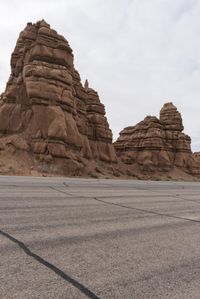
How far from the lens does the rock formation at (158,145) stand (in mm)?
68894

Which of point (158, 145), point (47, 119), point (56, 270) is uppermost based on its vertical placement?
point (158, 145)

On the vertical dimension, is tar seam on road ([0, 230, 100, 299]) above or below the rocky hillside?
below

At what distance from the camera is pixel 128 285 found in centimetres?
359

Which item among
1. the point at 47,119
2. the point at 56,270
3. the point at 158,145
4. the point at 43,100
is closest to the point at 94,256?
the point at 56,270

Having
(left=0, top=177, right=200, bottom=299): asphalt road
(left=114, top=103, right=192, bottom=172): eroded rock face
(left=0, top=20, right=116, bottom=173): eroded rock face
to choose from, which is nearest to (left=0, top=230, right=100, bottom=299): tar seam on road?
(left=0, top=177, right=200, bottom=299): asphalt road

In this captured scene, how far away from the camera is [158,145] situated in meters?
69.4

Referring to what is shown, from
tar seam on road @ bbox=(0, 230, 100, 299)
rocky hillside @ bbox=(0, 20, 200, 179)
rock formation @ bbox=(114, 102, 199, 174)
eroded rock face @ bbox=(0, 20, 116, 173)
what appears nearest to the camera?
tar seam on road @ bbox=(0, 230, 100, 299)

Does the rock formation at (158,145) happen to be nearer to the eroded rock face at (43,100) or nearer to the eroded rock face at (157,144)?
the eroded rock face at (157,144)

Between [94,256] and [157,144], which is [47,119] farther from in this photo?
[94,256]

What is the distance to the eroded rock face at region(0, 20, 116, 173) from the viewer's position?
3950cm

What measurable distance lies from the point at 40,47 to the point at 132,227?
134ft

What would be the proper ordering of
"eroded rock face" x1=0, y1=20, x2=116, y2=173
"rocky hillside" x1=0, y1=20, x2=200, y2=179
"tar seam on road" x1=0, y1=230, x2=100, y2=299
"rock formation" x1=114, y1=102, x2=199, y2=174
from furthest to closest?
1. "rock formation" x1=114, y1=102, x2=199, y2=174
2. "eroded rock face" x1=0, y1=20, x2=116, y2=173
3. "rocky hillside" x1=0, y1=20, x2=200, y2=179
4. "tar seam on road" x1=0, y1=230, x2=100, y2=299

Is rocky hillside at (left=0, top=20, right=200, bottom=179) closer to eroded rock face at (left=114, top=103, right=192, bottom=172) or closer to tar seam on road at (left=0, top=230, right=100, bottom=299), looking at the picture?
eroded rock face at (left=114, top=103, right=192, bottom=172)

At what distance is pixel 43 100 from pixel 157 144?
1396 inches
